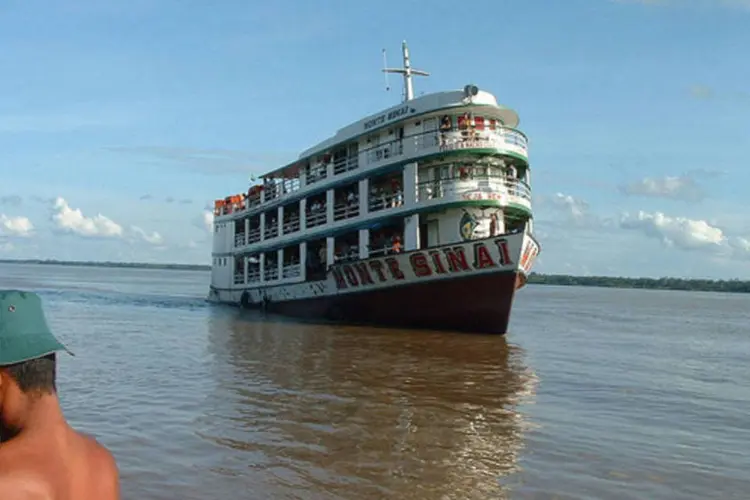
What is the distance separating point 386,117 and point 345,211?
11.3 ft

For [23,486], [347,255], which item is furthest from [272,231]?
[23,486]

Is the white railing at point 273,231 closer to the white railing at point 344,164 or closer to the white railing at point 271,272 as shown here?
the white railing at point 271,272

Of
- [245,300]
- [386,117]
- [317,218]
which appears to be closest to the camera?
[386,117]

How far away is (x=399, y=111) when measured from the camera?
20328mm

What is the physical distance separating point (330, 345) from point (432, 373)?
441 centimetres

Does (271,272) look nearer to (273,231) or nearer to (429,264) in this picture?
(273,231)

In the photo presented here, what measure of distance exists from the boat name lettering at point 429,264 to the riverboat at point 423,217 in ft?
0.10

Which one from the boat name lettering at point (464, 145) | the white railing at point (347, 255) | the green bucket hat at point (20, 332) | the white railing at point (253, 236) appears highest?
the boat name lettering at point (464, 145)

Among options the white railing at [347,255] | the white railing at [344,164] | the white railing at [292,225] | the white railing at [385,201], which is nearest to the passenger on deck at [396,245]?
the white railing at [385,201]

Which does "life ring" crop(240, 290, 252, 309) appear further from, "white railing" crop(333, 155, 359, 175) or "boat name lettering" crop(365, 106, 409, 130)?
"boat name lettering" crop(365, 106, 409, 130)

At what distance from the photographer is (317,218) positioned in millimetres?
24297

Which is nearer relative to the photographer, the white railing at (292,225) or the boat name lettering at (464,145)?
the boat name lettering at (464,145)

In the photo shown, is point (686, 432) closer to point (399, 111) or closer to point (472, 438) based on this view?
point (472, 438)

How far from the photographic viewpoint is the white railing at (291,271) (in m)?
25.2
